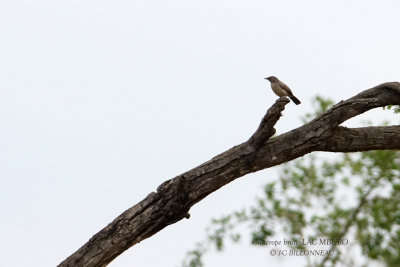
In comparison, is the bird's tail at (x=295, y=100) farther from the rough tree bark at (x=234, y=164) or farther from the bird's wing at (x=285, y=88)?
the rough tree bark at (x=234, y=164)

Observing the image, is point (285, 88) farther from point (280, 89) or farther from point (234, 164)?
point (234, 164)

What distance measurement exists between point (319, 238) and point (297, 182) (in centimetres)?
130

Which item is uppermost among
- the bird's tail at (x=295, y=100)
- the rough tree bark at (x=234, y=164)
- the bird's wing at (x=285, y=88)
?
the bird's wing at (x=285, y=88)

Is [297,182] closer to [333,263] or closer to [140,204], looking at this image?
[333,263]

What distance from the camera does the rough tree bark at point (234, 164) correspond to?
7043 mm

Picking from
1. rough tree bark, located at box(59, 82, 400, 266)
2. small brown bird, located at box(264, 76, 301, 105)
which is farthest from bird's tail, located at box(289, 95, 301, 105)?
rough tree bark, located at box(59, 82, 400, 266)

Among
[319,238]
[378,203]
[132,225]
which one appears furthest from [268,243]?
[132,225]

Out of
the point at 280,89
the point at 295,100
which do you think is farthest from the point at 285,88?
the point at 295,100

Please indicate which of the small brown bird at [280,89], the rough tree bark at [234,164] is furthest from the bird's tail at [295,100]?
the rough tree bark at [234,164]

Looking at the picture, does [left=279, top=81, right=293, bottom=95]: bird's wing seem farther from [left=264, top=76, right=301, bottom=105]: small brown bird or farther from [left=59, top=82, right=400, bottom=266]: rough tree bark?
[left=59, top=82, right=400, bottom=266]: rough tree bark

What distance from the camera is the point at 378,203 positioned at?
432 inches

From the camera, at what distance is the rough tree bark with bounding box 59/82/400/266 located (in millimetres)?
7043

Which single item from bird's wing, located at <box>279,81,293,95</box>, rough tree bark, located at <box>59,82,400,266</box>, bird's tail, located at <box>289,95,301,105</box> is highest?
bird's wing, located at <box>279,81,293,95</box>

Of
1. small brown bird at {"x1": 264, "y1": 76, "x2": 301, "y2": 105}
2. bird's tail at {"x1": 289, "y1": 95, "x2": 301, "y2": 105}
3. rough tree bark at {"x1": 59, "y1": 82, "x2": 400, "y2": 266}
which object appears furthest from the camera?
bird's tail at {"x1": 289, "y1": 95, "x2": 301, "y2": 105}
